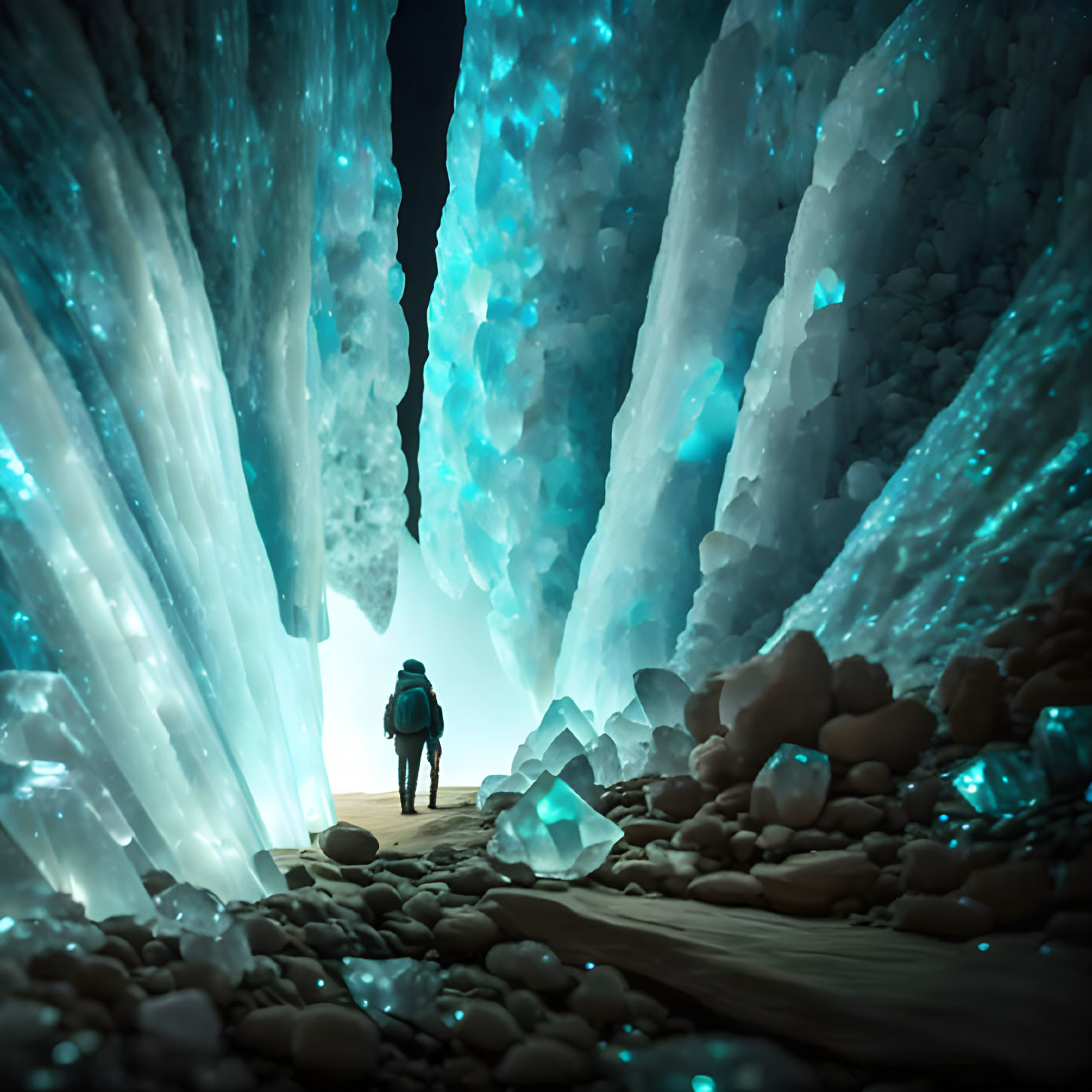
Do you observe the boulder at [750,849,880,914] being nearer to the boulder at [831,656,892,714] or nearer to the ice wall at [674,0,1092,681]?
the boulder at [831,656,892,714]

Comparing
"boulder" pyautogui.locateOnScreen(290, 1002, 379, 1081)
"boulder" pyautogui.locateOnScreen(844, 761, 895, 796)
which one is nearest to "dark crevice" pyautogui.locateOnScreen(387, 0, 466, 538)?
"boulder" pyautogui.locateOnScreen(844, 761, 895, 796)

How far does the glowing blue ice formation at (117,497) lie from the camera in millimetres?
1695

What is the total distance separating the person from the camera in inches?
170

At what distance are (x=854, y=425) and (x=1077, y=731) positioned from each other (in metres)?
2.22

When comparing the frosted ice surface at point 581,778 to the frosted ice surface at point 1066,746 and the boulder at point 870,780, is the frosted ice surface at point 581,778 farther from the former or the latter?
the frosted ice surface at point 1066,746

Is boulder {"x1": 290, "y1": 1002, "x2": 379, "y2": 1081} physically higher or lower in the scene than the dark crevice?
lower

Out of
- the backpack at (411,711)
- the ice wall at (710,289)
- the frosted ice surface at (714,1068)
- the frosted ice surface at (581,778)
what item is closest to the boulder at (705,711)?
the frosted ice surface at (581,778)

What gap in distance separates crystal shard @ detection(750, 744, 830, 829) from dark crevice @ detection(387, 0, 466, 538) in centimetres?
829

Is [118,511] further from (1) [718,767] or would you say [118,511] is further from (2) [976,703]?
(2) [976,703]

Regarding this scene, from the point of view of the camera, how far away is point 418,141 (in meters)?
10.4

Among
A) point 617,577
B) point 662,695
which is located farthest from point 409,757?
point 617,577

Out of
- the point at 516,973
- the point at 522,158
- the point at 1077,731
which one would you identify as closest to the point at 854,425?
the point at 1077,731

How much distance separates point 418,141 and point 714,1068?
1138 centimetres

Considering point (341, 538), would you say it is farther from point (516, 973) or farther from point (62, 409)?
point (516, 973)
